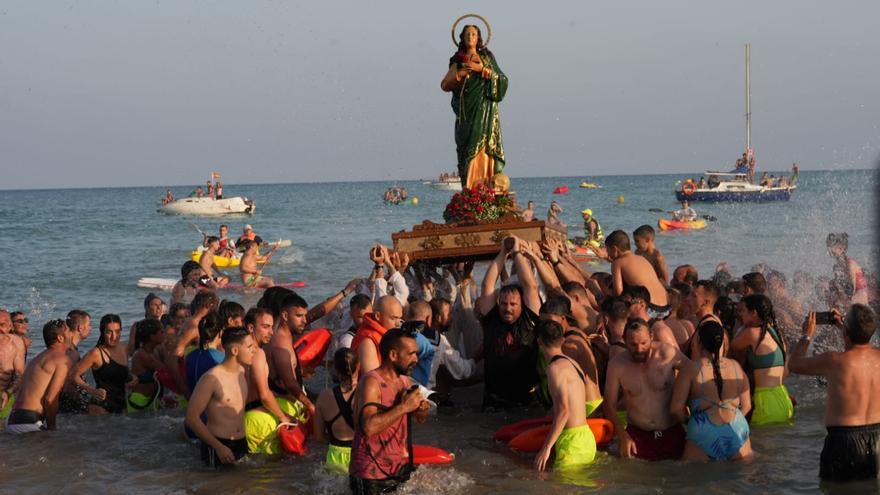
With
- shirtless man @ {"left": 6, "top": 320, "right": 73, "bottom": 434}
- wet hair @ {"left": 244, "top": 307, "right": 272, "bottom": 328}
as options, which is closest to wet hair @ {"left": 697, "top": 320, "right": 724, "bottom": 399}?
wet hair @ {"left": 244, "top": 307, "right": 272, "bottom": 328}

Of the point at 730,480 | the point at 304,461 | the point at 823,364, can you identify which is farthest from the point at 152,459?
the point at 823,364

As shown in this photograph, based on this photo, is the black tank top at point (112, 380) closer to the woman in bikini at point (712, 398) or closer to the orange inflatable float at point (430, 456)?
the orange inflatable float at point (430, 456)

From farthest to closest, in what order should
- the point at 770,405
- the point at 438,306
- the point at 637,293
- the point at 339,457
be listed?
the point at 438,306 < the point at 637,293 < the point at 770,405 < the point at 339,457

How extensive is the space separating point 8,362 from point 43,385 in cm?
137

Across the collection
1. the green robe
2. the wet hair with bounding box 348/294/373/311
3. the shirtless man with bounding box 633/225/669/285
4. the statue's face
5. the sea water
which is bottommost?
the sea water

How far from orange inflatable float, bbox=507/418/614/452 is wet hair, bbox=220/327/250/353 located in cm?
259

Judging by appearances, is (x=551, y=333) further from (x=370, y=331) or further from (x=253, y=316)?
(x=253, y=316)

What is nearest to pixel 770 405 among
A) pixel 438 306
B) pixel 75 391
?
pixel 438 306

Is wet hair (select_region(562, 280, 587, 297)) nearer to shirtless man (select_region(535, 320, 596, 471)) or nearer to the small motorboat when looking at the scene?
shirtless man (select_region(535, 320, 596, 471))

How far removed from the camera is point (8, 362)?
11.3 metres

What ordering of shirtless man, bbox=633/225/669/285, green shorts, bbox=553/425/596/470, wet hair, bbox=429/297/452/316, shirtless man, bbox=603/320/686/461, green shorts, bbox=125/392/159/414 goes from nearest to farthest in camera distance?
green shorts, bbox=553/425/596/470 < shirtless man, bbox=603/320/686/461 < wet hair, bbox=429/297/452/316 < green shorts, bbox=125/392/159/414 < shirtless man, bbox=633/225/669/285

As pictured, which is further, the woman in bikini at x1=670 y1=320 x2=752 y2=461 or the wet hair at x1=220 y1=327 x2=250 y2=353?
the wet hair at x1=220 y1=327 x2=250 y2=353

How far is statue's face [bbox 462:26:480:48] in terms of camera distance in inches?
488

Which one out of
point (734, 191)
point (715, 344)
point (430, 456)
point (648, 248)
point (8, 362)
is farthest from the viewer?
point (734, 191)
